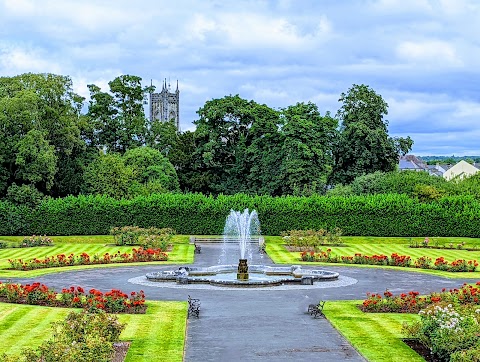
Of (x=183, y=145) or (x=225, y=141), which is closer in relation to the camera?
(x=225, y=141)

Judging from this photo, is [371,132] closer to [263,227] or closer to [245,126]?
[245,126]

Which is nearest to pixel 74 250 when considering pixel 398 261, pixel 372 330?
pixel 398 261

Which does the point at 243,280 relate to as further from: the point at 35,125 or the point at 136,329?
the point at 35,125

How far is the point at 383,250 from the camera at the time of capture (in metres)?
50.6

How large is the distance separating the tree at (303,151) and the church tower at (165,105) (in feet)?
188

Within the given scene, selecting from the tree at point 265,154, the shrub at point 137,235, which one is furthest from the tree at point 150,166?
the shrub at point 137,235

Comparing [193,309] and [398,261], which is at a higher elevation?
[398,261]

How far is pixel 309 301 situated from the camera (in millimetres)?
27219

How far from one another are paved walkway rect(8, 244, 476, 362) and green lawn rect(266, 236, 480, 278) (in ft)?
12.7

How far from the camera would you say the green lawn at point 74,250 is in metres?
37.2

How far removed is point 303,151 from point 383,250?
895 inches

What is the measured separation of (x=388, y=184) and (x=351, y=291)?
3869cm

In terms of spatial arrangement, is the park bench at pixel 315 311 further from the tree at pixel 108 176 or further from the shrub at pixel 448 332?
the tree at pixel 108 176

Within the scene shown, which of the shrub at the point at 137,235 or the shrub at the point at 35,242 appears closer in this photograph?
the shrub at the point at 137,235
